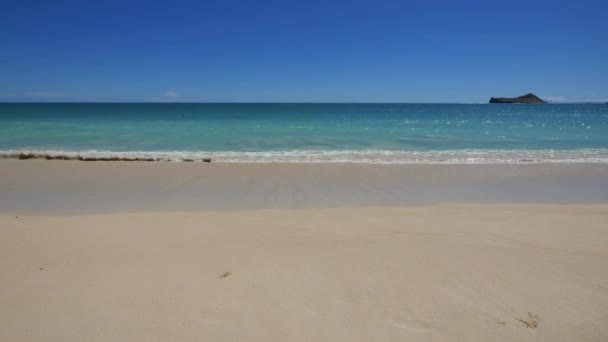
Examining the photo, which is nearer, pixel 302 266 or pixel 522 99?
pixel 302 266

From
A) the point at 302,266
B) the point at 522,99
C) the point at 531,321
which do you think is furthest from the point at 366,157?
the point at 522,99

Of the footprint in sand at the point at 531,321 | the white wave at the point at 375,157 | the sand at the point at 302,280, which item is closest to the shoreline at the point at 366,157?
the white wave at the point at 375,157

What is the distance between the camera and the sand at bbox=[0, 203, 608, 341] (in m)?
Answer: 2.61

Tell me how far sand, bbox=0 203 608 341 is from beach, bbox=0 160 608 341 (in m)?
0.02

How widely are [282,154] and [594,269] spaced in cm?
1131

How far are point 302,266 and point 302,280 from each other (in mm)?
305

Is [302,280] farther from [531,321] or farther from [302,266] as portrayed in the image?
[531,321]

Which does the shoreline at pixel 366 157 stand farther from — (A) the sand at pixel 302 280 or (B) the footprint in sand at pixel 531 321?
(B) the footprint in sand at pixel 531 321

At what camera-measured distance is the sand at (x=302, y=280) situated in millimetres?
2609

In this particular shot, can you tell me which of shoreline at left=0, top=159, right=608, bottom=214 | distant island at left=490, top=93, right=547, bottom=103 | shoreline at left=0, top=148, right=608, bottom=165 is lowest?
shoreline at left=0, top=159, right=608, bottom=214

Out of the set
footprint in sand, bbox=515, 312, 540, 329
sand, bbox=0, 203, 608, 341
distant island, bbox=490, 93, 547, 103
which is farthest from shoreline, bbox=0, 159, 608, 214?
distant island, bbox=490, 93, 547, 103

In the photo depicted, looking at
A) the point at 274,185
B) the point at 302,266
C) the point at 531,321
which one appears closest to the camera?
the point at 531,321

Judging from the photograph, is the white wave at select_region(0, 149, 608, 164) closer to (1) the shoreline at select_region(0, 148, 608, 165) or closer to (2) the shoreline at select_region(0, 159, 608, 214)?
(1) the shoreline at select_region(0, 148, 608, 165)

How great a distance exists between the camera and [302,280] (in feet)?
10.9
